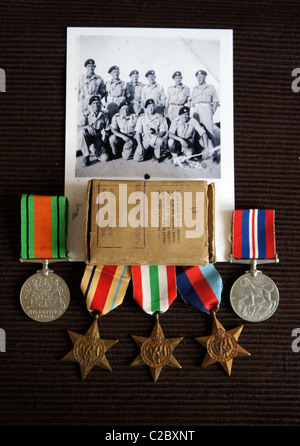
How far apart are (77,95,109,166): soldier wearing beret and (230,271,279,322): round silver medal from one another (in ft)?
1.60

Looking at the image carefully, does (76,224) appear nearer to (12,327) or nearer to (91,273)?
(91,273)

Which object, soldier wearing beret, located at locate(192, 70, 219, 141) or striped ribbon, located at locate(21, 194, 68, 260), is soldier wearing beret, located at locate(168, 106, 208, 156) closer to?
Result: soldier wearing beret, located at locate(192, 70, 219, 141)

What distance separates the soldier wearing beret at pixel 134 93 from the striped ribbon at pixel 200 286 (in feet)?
1.45

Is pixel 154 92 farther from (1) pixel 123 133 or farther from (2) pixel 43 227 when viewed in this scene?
(2) pixel 43 227

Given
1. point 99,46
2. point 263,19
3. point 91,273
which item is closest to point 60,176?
point 91,273

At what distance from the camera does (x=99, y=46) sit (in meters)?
1.08

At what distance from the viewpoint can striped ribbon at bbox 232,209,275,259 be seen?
1.03 meters

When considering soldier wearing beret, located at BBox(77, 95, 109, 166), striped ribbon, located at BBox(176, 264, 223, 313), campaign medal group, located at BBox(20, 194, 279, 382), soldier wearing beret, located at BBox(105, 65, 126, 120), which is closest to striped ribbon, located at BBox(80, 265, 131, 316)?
campaign medal group, located at BBox(20, 194, 279, 382)

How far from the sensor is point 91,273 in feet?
3.37

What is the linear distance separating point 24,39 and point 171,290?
2.60 feet

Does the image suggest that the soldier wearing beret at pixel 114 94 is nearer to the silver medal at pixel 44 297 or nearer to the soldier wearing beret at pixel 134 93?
the soldier wearing beret at pixel 134 93

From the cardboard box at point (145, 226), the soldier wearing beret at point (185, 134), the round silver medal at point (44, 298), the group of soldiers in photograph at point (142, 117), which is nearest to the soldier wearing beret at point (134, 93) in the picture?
the group of soldiers in photograph at point (142, 117)

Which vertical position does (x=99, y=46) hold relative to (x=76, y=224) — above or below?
above
